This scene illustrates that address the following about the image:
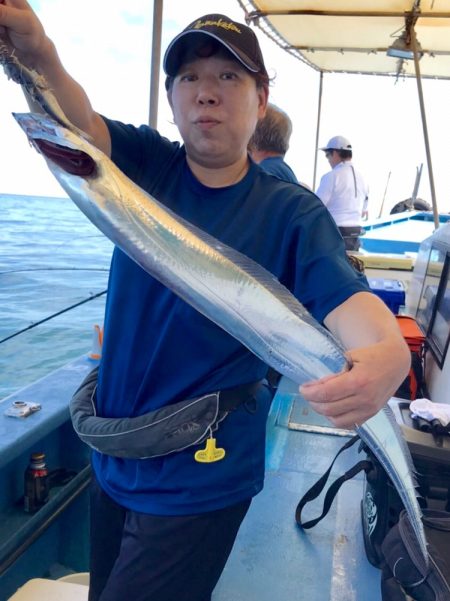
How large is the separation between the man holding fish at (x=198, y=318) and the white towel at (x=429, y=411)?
3.55ft

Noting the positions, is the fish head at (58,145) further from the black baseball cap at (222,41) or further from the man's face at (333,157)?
the man's face at (333,157)

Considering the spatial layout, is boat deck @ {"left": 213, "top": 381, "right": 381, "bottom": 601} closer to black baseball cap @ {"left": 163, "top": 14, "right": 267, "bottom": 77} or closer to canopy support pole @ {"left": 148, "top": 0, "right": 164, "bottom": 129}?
black baseball cap @ {"left": 163, "top": 14, "right": 267, "bottom": 77}

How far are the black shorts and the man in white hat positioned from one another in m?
5.87

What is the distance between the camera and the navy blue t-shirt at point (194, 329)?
1.34m

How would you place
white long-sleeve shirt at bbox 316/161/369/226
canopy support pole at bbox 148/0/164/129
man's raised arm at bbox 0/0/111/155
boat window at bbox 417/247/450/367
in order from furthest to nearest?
white long-sleeve shirt at bbox 316/161/369/226 < boat window at bbox 417/247/450/367 < canopy support pole at bbox 148/0/164/129 < man's raised arm at bbox 0/0/111/155

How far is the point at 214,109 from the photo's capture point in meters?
1.35

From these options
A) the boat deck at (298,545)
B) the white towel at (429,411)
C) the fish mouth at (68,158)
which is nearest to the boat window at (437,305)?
the boat deck at (298,545)

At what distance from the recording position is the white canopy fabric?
17.1 feet

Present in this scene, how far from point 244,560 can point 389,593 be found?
702mm

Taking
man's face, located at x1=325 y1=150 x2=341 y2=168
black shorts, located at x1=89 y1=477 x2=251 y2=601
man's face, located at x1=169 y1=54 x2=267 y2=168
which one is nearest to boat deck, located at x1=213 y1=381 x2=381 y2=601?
black shorts, located at x1=89 y1=477 x2=251 y2=601

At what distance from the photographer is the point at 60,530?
2625 mm

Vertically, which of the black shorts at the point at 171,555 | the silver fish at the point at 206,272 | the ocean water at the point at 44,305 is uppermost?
the silver fish at the point at 206,272

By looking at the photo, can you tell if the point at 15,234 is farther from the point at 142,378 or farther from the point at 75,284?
the point at 142,378

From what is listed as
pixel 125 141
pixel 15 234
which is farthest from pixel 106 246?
pixel 125 141
